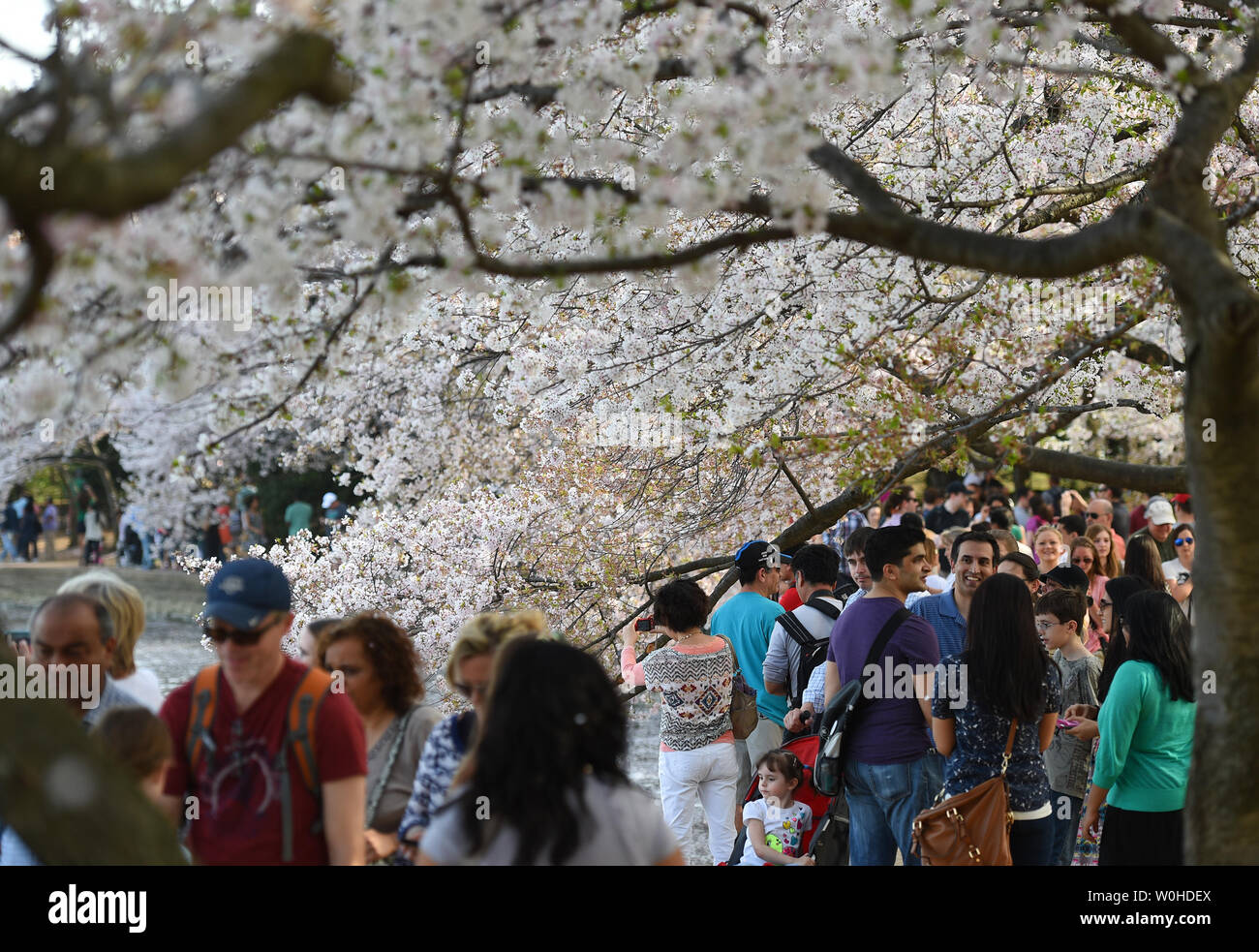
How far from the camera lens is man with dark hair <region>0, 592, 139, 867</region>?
13.8 feet

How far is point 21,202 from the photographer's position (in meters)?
2.46

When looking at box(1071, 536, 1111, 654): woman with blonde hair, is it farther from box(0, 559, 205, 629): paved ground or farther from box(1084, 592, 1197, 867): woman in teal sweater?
box(0, 559, 205, 629): paved ground

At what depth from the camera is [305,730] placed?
358cm

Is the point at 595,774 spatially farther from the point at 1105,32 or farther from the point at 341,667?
the point at 1105,32

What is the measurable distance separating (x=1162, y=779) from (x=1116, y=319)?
316 centimetres

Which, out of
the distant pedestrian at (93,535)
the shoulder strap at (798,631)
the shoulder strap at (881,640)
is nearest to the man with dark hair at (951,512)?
the shoulder strap at (798,631)

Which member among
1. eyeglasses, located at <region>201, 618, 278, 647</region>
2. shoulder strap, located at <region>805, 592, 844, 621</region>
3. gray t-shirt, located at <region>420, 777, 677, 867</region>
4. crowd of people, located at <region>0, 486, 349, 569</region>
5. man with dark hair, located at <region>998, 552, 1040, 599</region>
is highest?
crowd of people, located at <region>0, 486, 349, 569</region>

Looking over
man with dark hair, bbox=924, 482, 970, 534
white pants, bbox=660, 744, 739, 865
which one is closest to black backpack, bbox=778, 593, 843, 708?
white pants, bbox=660, 744, 739, 865

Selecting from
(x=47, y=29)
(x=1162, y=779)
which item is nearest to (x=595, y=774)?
(x=47, y=29)

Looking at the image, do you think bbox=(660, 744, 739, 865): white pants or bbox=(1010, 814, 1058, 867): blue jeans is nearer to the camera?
bbox=(1010, 814, 1058, 867): blue jeans

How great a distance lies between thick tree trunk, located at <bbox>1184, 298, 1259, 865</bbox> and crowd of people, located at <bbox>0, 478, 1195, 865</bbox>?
3.93 feet

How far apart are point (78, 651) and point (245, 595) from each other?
95cm

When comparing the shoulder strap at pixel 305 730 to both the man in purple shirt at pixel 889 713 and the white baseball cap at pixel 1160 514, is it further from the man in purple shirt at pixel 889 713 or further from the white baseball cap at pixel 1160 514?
the white baseball cap at pixel 1160 514

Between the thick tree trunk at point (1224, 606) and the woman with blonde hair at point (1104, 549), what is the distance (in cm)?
528
